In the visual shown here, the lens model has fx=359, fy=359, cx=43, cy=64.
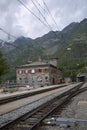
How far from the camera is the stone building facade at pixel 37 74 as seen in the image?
11806 centimetres

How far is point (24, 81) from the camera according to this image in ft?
395

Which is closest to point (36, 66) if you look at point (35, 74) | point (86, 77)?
point (35, 74)

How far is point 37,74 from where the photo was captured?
122 meters

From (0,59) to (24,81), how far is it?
43982 millimetres

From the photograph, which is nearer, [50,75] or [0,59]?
[0,59]

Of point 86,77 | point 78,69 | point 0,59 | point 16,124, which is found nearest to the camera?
point 16,124

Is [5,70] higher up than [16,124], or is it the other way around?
[5,70]

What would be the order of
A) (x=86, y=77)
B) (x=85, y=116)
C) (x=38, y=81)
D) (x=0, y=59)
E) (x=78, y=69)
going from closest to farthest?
(x=85, y=116) → (x=0, y=59) → (x=38, y=81) → (x=86, y=77) → (x=78, y=69)

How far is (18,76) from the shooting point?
409 feet

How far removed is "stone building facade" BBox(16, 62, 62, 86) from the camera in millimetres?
118062

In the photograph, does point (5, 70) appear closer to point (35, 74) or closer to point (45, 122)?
point (35, 74)

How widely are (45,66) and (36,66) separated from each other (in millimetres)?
3539

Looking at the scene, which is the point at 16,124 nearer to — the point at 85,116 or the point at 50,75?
the point at 85,116

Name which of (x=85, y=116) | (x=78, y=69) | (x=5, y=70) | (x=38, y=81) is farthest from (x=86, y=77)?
(x=85, y=116)
